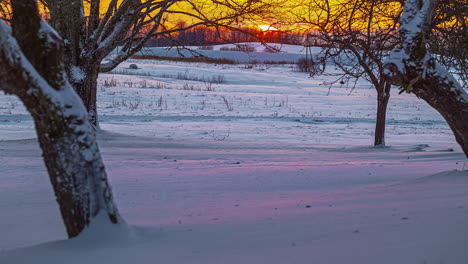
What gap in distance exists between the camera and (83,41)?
36.6 feet

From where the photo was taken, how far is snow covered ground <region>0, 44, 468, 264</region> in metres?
3.44

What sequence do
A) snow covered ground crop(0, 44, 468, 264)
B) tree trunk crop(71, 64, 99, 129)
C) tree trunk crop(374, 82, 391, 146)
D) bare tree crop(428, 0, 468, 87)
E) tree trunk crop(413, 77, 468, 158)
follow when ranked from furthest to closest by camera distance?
tree trunk crop(374, 82, 391, 146), tree trunk crop(71, 64, 99, 129), bare tree crop(428, 0, 468, 87), tree trunk crop(413, 77, 468, 158), snow covered ground crop(0, 44, 468, 264)

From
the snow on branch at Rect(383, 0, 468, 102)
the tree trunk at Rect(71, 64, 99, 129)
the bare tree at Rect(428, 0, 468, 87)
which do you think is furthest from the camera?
the tree trunk at Rect(71, 64, 99, 129)

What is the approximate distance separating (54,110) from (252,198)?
9.38ft

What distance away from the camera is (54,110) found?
11.2ft

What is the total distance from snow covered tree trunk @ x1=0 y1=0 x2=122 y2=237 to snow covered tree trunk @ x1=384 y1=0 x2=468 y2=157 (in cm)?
349

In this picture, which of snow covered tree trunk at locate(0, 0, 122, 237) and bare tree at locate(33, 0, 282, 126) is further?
bare tree at locate(33, 0, 282, 126)

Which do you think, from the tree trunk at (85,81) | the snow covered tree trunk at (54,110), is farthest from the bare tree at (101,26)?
the snow covered tree trunk at (54,110)

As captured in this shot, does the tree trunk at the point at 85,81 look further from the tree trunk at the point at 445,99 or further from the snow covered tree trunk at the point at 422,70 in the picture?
the tree trunk at the point at 445,99

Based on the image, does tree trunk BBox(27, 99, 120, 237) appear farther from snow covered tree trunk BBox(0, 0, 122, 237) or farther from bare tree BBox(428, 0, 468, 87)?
bare tree BBox(428, 0, 468, 87)

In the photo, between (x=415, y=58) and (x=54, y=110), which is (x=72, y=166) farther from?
(x=415, y=58)

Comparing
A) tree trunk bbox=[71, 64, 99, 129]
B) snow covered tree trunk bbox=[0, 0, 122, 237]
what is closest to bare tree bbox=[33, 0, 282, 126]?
tree trunk bbox=[71, 64, 99, 129]

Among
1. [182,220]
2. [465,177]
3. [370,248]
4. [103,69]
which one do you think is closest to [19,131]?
[103,69]

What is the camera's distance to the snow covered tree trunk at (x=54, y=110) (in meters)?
3.30
